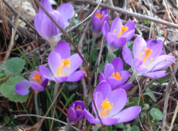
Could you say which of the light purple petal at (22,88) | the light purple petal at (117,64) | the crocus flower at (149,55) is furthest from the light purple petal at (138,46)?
the light purple petal at (22,88)

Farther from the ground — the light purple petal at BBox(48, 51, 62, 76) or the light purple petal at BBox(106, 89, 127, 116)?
the light purple petal at BBox(48, 51, 62, 76)

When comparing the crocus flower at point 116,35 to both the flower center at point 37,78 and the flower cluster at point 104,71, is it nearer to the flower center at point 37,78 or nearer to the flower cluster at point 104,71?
the flower cluster at point 104,71

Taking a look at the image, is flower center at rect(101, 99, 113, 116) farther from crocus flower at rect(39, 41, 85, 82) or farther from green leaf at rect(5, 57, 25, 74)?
green leaf at rect(5, 57, 25, 74)

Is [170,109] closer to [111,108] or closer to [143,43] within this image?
[143,43]

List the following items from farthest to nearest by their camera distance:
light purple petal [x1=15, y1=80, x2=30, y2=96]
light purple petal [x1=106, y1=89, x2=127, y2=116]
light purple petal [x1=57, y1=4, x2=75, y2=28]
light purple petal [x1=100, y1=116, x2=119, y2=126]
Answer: light purple petal [x1=57, y1=4, x2=75, y2=28] → light purple petal [x1=15, y1=80, x2=30, y2=96] → light purple petal [x1=106, y1=89, x2=127, y2=116] → light purple petal [x1=100, y1=116, x2=119, y2=126]

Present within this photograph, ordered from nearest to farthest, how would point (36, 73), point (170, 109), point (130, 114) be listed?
point (130, 114)
point (36, 73)
point (170, 109)

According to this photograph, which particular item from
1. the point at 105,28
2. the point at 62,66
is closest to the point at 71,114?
the point at 62,66

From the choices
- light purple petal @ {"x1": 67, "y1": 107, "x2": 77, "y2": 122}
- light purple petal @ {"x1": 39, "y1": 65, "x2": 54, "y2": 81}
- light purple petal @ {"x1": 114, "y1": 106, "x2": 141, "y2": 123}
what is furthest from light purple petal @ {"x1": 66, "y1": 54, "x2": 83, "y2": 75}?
light purple petal @ {"x1": 114, "y1": 106, "x2": 141, "y2": 123}

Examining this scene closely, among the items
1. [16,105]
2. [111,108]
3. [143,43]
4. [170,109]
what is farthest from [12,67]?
[170,109]
